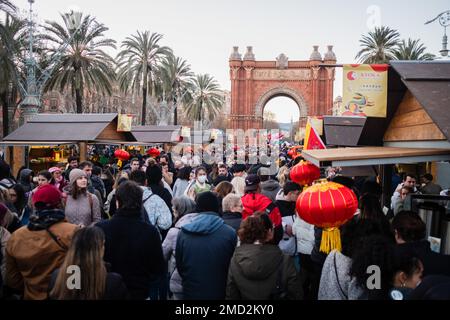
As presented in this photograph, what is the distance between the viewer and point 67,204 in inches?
244

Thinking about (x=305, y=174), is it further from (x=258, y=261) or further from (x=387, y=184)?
(x=258, y=261)

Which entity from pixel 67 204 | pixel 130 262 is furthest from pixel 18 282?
pixel 67 204

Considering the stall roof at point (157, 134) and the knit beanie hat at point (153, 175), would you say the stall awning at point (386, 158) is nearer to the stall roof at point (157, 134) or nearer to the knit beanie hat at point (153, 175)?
the knit beanie hat at point (153, 175)

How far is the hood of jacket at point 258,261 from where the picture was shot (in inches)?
144

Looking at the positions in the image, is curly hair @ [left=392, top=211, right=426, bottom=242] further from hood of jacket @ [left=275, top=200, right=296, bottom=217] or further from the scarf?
the scarf

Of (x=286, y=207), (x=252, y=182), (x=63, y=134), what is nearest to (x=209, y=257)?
(x=286, y=207)

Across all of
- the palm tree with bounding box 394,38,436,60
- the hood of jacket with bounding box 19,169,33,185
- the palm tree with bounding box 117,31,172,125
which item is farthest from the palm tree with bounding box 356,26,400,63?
the hood of jacket with bounding box 19,169,33,185

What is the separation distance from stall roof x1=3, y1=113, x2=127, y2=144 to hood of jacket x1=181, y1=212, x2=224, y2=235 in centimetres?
970

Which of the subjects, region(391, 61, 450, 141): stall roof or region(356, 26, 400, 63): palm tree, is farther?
region(356, 26, 400, 63): palm tree

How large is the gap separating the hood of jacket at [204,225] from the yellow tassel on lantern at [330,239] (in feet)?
3.73

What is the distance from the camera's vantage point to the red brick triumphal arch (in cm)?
5834

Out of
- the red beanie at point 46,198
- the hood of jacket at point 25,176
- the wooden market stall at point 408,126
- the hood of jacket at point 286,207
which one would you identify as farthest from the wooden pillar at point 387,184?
the hood of jacket at point 25,176

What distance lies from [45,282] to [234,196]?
8.27 feet
